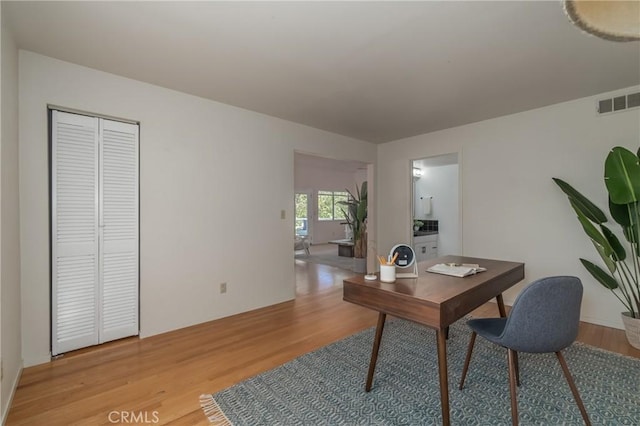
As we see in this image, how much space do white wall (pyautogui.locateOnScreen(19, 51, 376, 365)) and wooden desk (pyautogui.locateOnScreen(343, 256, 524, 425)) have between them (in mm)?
1950

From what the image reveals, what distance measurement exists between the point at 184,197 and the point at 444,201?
5.86 meters

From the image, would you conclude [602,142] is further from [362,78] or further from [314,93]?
[314,93]

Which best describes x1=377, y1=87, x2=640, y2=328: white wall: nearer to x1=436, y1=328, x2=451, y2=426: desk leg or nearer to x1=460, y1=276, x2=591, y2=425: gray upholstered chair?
x1=460, y1=276, x2=591, y2=425: gray upholstered chair

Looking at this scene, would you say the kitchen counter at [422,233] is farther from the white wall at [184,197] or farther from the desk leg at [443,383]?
the desk leg at [443,383]

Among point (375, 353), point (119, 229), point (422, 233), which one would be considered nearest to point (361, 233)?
point (422, 233)

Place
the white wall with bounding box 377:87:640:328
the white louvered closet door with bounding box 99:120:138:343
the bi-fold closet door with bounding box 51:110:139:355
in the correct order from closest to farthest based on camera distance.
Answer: the bi-fold closet door with bounding box 51:110:139:355
the white louvered closet door with bounding box 99:120:138:343
the white wall with bounding box 377:87:640:328

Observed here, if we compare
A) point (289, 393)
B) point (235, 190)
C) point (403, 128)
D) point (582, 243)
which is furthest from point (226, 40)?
point (582, 243)

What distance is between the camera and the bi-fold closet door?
2324 millimetres

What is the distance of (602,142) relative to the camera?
296 centimetres

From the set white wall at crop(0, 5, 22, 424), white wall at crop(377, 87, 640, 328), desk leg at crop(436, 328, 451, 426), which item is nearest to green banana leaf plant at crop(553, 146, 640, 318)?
white wall at crop(377, 87, 640, 328)

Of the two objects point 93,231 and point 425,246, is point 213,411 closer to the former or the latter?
point 93,231

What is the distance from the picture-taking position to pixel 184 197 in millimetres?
2971

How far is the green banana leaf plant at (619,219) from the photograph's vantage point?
2.35 meters

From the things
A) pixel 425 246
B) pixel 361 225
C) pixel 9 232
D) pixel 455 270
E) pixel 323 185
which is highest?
pixel 323 185
